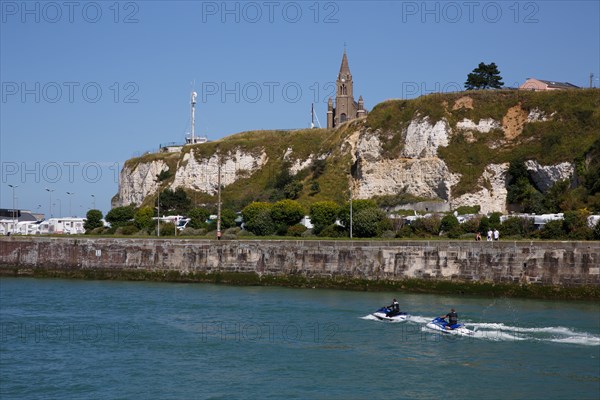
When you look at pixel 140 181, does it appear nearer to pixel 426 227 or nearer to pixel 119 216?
pixel 119 216

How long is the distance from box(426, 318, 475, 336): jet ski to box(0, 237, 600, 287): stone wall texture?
10496 mm

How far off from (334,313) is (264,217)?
27916 millimetres

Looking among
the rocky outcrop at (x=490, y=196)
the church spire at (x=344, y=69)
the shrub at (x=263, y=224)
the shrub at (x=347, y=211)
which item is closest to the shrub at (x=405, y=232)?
the shrub at (x=347, y=211)

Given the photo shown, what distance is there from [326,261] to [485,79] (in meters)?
46.9

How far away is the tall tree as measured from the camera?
88500 mm

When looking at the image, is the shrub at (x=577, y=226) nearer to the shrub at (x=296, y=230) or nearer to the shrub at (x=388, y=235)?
the shrub at (x=388, y=235)

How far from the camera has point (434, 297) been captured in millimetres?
44469

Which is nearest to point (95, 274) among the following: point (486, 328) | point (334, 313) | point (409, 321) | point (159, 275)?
point (159, 275)

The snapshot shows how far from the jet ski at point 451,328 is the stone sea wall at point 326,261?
1030 cm

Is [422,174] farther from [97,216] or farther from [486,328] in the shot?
[486,328]

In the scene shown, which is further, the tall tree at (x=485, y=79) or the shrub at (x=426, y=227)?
the tall tree at (x=485, y=79)

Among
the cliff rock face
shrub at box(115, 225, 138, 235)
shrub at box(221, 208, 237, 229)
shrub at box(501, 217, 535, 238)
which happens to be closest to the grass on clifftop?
the cliff rock face

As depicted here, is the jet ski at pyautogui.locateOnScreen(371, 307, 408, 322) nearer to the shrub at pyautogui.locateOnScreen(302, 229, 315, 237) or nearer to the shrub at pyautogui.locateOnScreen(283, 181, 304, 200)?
→ the shrub at pyautogui.locateOnScreen(302, 229, 315, 237)

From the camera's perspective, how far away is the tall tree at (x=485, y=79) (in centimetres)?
8850
